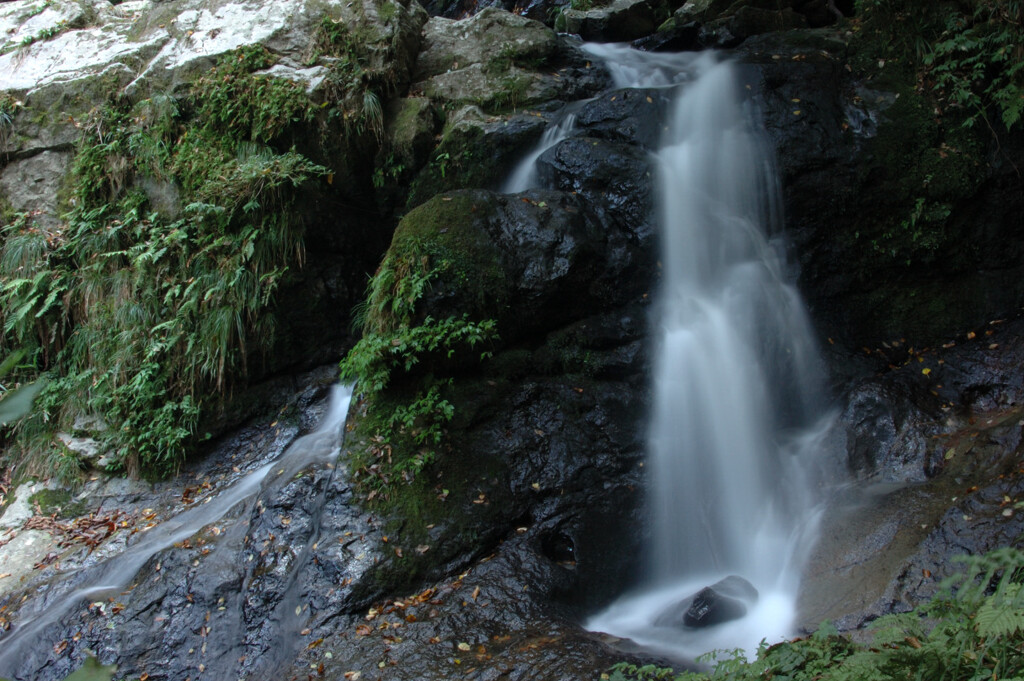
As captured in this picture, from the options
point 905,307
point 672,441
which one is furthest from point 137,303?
point 905,307

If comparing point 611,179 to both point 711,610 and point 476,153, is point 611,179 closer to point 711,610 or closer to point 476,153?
point 476,153

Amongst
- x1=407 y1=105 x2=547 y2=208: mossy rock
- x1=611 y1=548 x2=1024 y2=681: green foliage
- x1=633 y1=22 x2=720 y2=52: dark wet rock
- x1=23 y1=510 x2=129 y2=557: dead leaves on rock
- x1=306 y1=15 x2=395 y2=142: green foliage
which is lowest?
x1=611 y1=548 x2=1024 y2=681: green foliage

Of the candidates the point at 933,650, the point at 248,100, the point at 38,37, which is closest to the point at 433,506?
the point at 933,650

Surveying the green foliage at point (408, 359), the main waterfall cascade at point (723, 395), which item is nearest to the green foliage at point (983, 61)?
the main waterfall cascade at point (723, 395)

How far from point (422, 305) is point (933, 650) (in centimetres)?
422

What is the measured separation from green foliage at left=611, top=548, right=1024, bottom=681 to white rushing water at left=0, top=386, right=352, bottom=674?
12.6ft

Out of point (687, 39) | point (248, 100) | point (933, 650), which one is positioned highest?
point (248, 100)

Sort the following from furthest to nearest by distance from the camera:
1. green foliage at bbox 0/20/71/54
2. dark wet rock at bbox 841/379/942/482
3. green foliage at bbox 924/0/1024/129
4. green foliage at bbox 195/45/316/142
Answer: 1. green foliage at bbox 0/20/71/54
2. green foliage at bbox 195/45/316/142
3. green foliage at bbox 924/0/1024/129
4. dark wet rock at bbox 841/379/942/482

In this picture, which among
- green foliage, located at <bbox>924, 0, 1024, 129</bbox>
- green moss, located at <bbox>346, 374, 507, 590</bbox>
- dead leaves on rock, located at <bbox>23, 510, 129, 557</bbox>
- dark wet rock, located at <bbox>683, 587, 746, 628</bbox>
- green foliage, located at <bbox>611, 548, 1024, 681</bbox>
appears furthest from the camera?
dead leaves on rock, located at <bbox>23, 510, 129, 557</bbox>

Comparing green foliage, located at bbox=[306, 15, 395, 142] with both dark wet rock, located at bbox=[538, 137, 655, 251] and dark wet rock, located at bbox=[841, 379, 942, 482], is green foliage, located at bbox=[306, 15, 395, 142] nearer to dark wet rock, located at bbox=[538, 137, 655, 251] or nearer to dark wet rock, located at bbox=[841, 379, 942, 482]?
dark wet rock, located at bbox=[538, 137, 655, 251]

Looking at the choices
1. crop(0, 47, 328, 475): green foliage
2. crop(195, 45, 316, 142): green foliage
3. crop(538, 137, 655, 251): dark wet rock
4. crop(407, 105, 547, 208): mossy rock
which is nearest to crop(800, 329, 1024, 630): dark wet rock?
crop(538, 137, 655, 251): dark wet rock

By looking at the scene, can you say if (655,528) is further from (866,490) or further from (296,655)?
(296,655)

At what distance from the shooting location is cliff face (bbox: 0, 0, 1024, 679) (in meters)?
4.62

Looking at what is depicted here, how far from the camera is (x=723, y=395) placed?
5.65 metres
